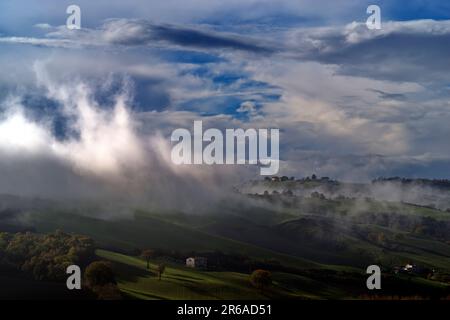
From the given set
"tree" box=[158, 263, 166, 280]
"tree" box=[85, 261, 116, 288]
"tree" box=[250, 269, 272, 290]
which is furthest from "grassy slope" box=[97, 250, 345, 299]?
"tree" box=[85, 261, 116, 288]

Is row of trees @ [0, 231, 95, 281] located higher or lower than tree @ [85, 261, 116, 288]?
higher

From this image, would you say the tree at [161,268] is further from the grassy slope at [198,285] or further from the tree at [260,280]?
the tree at [260,280]

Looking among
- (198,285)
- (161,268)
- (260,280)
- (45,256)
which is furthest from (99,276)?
(260,280)

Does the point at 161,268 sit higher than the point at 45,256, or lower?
lower

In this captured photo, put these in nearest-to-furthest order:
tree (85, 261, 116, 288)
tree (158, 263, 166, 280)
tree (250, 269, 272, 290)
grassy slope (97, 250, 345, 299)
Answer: tree (85, 261, 116, 288) → grassy slope (97, 250, 345, 299) → tree (250, 269, 272, 290) → tree (158, 263, 166, 280)

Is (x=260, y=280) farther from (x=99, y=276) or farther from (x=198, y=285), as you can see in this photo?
(x=99, y=276)

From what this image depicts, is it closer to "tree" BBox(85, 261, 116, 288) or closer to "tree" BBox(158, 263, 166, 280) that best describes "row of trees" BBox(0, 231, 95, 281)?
"tree" BBox(85, 261, 116, 288)

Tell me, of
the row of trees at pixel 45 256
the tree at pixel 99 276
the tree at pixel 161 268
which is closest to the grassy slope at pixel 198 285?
the tree at pixel 161 268
